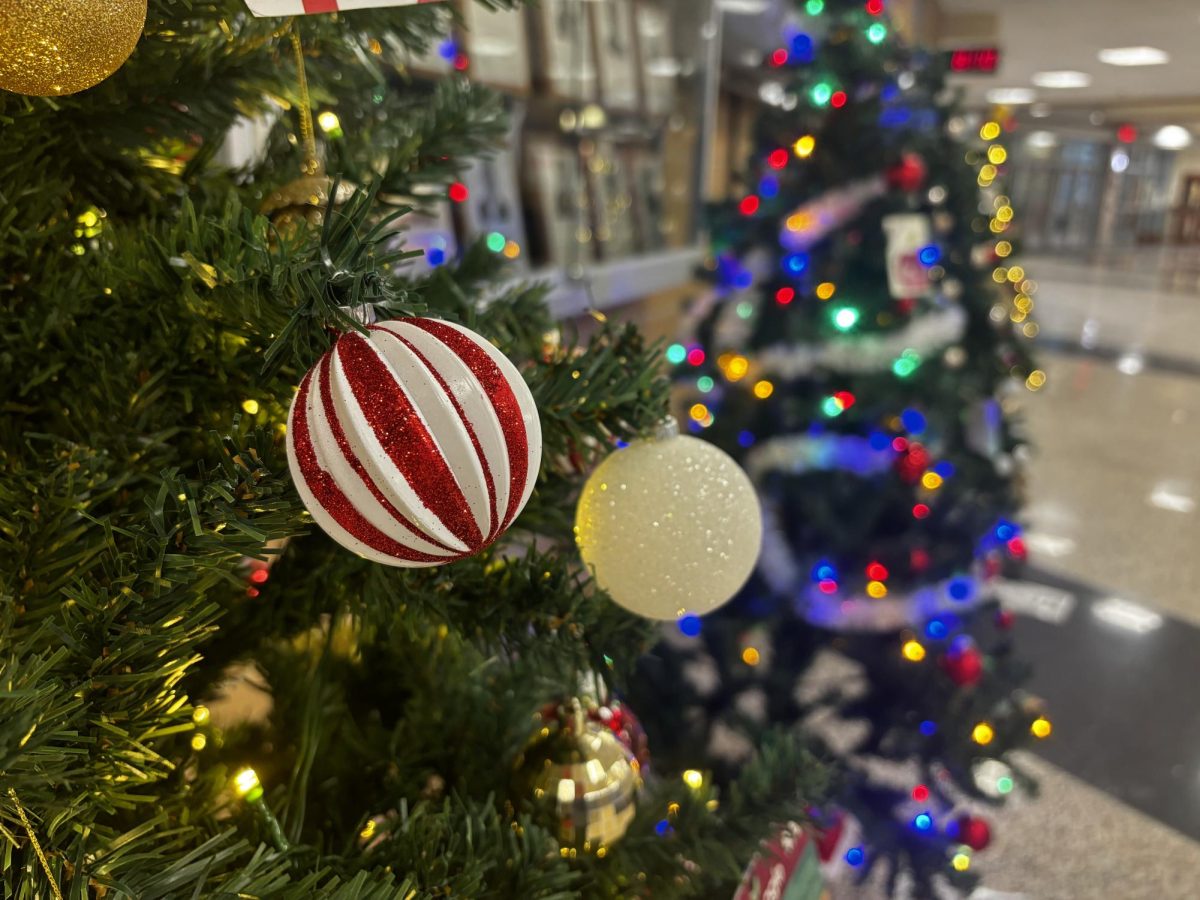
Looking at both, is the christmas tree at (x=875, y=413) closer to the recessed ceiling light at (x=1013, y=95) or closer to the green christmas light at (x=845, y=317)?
the green christmas light at (x=845, y=317)

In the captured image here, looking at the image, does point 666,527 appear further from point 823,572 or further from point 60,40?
point 823,572

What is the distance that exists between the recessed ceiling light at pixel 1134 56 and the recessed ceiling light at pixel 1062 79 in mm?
654

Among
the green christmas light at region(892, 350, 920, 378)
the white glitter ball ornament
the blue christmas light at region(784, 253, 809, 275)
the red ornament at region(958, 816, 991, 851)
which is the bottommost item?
the red ornament at region(958, 816, 991, 851)

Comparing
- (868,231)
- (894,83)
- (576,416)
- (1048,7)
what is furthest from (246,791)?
(1048,7)

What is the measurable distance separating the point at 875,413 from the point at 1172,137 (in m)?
13.9

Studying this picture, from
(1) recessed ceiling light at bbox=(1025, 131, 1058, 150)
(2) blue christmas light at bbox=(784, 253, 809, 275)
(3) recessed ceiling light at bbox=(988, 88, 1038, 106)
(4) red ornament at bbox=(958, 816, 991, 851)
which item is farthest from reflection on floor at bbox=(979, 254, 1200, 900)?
(1) recessed ceiling light at bbox=(1025, 131, 1058, 150)

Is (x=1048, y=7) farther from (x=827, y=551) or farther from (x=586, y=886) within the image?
(x=586, y=886)

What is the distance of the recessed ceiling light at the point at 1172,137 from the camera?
11208 millimetres

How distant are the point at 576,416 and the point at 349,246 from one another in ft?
0.52

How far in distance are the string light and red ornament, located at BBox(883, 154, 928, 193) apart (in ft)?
2.79

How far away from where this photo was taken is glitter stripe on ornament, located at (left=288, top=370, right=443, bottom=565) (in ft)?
0.96

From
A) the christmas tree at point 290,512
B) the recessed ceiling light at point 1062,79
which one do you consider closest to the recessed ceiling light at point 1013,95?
the recessed ceiling light at point 1062,79

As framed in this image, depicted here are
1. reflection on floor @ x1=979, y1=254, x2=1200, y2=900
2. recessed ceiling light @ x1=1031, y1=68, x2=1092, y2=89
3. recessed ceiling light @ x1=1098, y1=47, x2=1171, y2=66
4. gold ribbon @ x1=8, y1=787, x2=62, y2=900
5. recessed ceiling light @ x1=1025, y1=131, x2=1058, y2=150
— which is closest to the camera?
gold ribbon @ x1=8, y1=787, x2=62, y2=900

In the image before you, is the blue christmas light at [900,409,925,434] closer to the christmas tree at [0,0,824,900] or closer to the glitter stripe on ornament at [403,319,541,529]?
the christmas tree at [0,0,824,900]
